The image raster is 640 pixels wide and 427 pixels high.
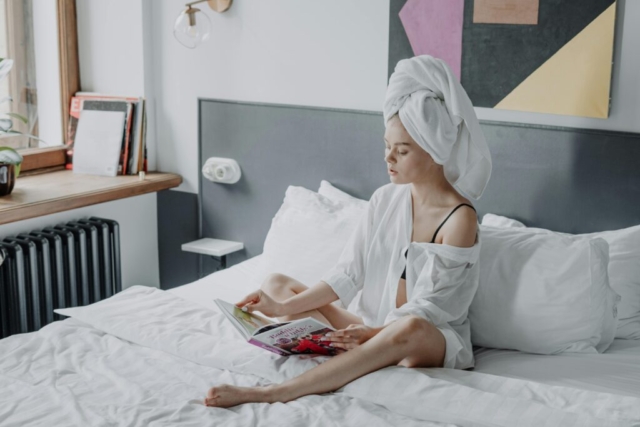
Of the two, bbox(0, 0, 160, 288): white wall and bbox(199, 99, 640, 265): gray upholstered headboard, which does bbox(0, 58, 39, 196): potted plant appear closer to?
bbox(0, 0, 160, 288): white wall

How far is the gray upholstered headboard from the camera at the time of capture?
8.17 ft

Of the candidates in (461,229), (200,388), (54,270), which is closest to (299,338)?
(200,388)

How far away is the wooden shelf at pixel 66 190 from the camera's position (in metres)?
2.85

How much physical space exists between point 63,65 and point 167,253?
880 millimetres


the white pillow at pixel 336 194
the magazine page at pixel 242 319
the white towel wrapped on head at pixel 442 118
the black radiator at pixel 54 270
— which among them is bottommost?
the black radiator at pixel 54 270

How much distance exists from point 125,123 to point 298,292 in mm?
1302

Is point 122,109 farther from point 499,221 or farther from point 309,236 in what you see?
point 499,221

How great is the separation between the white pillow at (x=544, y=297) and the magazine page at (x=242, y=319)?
63cm

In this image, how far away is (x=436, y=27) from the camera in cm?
271

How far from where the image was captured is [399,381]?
6.27 ft

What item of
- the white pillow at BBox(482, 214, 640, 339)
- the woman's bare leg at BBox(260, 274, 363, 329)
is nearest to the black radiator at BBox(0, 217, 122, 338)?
the woman's bare leg at BBox(260, 274, 363, 329)

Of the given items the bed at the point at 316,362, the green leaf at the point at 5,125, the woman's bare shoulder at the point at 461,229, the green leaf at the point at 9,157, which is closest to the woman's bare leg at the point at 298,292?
the bed at the point at 316,362

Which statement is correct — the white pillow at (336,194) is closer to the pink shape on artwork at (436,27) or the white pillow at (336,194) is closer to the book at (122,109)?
the pink shape on artwork at (436,27)

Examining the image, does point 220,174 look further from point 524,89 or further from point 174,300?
point 524,89
